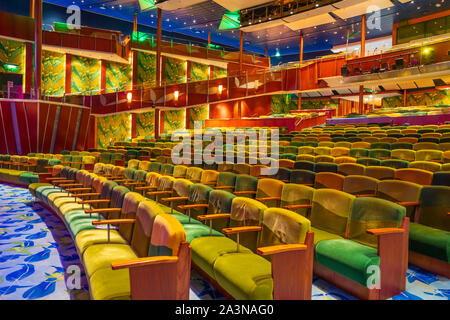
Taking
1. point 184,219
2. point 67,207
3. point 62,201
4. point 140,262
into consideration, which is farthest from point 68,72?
point 140,262

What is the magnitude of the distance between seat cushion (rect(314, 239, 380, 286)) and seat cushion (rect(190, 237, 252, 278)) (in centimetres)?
43

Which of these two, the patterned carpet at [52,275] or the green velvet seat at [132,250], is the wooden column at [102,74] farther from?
the green velvet seat at [132,250]

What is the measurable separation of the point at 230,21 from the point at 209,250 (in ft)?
48.9

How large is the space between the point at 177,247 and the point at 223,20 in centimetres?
1508

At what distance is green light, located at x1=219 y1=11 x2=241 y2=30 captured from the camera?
1475cm

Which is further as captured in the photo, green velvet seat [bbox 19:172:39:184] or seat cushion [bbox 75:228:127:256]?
green velvet seat [bbox 19:172:39:184]

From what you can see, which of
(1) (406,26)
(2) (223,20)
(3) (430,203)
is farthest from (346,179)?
(1) (406,26)

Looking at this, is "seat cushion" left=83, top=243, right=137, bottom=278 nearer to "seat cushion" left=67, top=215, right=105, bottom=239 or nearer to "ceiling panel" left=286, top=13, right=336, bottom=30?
"seat cushion" left=67, top=215, right=105, bottom=239

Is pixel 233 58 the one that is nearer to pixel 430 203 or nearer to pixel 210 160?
pixel 210 160

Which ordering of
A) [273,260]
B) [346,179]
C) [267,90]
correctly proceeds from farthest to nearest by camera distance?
[267,90], [346,179], [273,260]

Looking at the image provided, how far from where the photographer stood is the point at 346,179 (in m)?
2.91

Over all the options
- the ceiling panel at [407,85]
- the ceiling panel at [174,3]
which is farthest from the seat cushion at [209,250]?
the ceiling panel at [407,85]

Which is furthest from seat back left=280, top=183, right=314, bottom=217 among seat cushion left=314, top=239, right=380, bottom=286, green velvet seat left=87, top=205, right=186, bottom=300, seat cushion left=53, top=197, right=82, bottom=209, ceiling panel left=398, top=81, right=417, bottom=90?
ceiling panel left=398, top=81, right=417, bottom=90

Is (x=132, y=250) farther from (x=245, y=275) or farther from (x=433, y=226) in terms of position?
(x=433, y=226)
